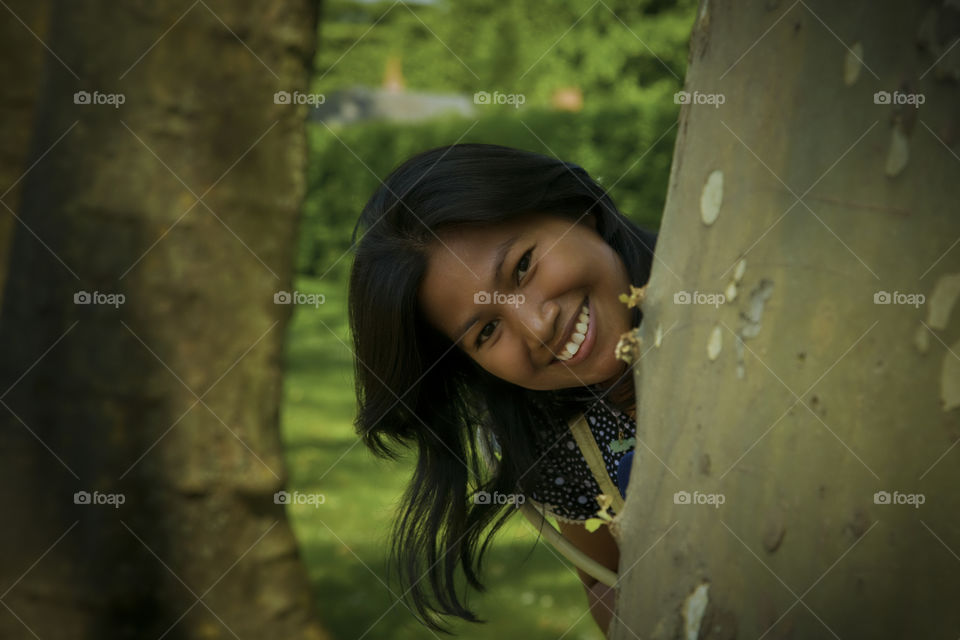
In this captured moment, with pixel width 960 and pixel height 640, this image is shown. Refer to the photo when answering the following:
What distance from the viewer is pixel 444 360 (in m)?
2.39

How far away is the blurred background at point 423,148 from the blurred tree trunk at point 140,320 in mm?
590

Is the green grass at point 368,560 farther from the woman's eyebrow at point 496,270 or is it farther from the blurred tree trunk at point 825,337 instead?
the blurred tree trunk at point 825,337

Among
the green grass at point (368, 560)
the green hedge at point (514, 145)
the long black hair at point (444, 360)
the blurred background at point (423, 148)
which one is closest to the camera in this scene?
the long black hair at point (444, 360)

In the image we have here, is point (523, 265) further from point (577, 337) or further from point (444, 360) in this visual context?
point (444, 360)

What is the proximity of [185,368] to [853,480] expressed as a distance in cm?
204

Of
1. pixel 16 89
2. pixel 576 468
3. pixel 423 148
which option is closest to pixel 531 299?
pixel 576 468

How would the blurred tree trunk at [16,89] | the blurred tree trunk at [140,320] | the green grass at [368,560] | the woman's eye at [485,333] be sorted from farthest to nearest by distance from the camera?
the green grass at [368,560], the blurred tree trunk at [16,89], the blurred tree trunk at [140,320], the woman's eye at [485,333]

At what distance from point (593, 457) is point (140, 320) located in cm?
127

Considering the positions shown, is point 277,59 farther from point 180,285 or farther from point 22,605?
point 22,605

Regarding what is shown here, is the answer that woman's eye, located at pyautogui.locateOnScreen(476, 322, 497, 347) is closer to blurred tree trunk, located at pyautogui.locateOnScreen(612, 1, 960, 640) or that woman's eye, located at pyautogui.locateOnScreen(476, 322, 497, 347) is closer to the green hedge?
blurred tree trunk, located at pyautogui.locateOnScreen(612, 1, 960, 640)

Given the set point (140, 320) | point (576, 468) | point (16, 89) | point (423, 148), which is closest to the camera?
point (576, 468)

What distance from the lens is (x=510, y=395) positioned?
7.93 feet

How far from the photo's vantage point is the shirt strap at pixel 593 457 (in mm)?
2199

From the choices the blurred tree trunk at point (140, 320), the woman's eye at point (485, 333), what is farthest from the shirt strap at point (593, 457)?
the blurred tree trunk at point (140, 320)
